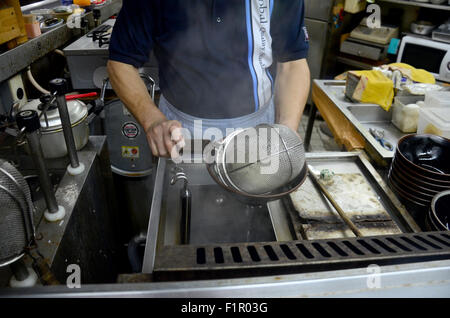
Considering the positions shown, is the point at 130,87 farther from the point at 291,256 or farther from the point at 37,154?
the point at 291,256

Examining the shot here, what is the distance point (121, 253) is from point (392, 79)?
2.10m

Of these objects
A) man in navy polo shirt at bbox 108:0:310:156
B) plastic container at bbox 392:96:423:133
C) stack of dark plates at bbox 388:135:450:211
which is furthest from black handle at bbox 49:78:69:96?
plastic container at bbox 392:96:423:133

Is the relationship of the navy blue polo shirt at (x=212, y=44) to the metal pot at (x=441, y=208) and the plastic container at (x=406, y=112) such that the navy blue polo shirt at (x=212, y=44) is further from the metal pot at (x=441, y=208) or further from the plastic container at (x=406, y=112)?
the metal pot at (x=441, y=208)

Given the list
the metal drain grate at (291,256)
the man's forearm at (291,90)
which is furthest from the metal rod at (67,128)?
the man's forearm at (291,90)

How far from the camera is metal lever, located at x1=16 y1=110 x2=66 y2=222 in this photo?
2.67 ft

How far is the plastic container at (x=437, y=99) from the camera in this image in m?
1.66

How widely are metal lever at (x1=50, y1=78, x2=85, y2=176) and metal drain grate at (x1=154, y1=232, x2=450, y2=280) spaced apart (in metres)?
0.72

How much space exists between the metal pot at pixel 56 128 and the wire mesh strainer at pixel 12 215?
0.52 m

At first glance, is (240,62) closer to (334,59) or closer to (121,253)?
(121,253)

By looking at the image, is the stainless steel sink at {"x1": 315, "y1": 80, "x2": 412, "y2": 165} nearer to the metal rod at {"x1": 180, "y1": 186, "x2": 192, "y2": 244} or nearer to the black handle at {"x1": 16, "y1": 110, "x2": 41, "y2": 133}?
the metal rod at {"x1": 180, "y1": 186, "x2": 192, "y2": 244}

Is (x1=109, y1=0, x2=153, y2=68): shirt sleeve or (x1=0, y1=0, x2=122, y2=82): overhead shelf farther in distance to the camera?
(x1=0, y1=0, x2=122, y2=82): overhead shelf

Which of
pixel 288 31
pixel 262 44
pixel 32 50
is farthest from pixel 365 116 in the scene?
pixel 32 50

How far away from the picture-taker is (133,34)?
1320 mm
